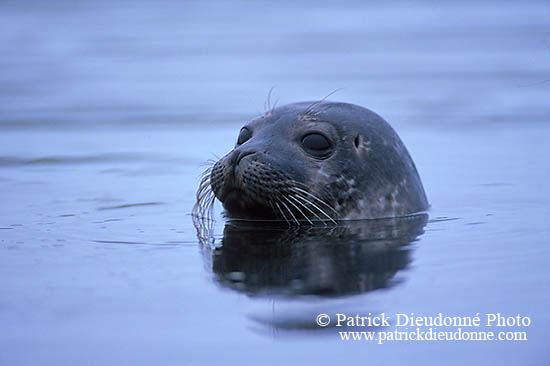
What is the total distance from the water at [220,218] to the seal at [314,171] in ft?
0.86

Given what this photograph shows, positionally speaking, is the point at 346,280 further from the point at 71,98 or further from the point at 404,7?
the point at 404,7

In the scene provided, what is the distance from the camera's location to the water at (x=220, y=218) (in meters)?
3.58

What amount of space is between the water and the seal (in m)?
0.26

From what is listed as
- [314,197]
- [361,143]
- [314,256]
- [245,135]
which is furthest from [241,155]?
[314,256]

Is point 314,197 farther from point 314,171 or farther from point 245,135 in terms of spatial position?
point 245,135

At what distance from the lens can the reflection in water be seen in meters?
4.23

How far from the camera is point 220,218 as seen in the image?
628 centimetres

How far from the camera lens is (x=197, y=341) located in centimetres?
350

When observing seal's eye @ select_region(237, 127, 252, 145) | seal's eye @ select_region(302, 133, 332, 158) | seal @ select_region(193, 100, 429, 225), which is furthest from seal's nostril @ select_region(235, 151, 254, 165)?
seal's eye @ select_region(237, 127, 252, 145)

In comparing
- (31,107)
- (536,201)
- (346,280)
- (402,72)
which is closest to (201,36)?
(402,72)

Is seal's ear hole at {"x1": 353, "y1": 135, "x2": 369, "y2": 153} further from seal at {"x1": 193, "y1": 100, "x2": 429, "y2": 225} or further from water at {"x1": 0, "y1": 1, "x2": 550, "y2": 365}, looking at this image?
water at {"x1": 0, "y1": 1, "x2": 550, "y2": 365}

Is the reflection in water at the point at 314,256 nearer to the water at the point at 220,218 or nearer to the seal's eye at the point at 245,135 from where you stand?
the water at the point at 220,218

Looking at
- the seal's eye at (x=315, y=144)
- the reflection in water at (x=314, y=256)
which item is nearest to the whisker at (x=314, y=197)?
the reflection in water at (x=314, y=256)

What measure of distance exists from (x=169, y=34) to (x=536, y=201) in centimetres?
1580
